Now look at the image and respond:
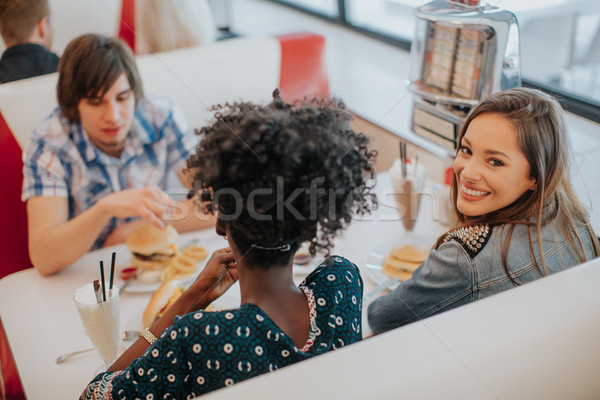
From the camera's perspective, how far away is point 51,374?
92 cm

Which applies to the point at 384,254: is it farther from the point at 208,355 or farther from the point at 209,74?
the point at 209,74

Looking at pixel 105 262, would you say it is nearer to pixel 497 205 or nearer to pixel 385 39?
pixel 497 205

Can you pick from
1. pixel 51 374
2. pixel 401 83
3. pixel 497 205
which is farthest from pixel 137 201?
pixel 401 83

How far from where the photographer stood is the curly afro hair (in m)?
0.66

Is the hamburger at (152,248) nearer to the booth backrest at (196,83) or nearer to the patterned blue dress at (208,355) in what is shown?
the patterned blue dress at (208,355)

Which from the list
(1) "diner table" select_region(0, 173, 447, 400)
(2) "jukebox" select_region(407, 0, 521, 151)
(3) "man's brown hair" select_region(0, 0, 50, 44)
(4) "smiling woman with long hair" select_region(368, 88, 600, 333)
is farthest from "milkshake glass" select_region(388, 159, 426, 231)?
(3) "man's brown hair" select_region(0, 0, 50, 44)

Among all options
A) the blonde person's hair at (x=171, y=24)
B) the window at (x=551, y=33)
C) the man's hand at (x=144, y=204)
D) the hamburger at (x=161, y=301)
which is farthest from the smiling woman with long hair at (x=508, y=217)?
the window at (x=551, y=33)

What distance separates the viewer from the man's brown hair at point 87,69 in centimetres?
133

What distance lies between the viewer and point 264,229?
70cm

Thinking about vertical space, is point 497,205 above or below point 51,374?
above

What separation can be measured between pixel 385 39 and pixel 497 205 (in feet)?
5.61

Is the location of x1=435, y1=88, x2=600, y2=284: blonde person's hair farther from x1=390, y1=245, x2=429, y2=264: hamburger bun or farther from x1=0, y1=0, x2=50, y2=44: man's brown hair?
x1=0, y1=0, x2=50, y2=44: man's brown hair

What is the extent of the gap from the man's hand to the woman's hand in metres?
0.31

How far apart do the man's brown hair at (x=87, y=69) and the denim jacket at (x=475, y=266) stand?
860 millimetres
